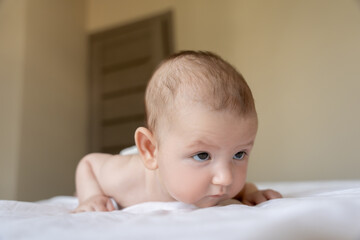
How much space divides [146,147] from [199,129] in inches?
7.1

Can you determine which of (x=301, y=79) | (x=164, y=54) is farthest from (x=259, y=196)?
(x=164, y=54)

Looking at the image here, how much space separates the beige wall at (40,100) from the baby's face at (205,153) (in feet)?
6.96

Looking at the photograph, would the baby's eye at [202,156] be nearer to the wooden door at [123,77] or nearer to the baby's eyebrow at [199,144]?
the baby's eyebrow at [199,144]

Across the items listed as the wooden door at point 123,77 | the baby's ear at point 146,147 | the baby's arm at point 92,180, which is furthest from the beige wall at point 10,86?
the baby's ear at point 146,147

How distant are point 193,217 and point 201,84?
0.27 metres

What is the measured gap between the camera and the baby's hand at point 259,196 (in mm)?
774

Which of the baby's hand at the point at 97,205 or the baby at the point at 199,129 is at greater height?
the baby at the point at 199,129

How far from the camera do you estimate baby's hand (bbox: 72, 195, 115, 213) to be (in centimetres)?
79

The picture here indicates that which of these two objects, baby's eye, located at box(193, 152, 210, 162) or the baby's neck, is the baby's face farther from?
the baby's neck

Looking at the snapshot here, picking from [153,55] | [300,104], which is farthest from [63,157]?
[300,104]

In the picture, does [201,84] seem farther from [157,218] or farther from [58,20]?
[58,20]

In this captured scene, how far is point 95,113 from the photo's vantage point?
10.8 ft

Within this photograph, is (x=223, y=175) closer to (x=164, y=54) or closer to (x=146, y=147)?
(x=146, y=147)

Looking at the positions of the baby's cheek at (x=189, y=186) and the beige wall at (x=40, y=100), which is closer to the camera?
Result: the baby's cheek at (x=189, y=186)
